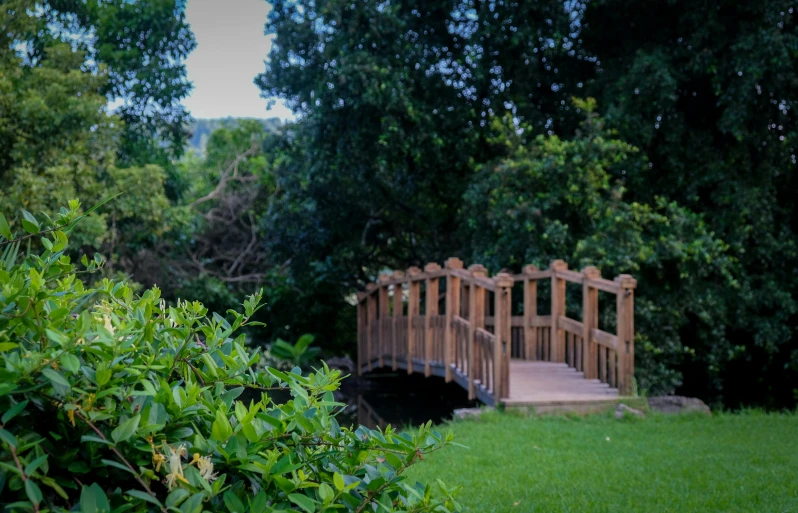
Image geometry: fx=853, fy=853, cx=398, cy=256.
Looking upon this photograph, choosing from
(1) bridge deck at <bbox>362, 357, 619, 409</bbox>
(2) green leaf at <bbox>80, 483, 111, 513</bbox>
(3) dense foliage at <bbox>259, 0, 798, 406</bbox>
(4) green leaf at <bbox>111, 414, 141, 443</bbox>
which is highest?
(3) dense foliage at <bbox>259, 0, 798, 406</bbox>

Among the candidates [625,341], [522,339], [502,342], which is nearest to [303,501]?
[502,342]

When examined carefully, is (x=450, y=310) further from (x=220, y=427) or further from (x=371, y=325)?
(x=220, y=427)

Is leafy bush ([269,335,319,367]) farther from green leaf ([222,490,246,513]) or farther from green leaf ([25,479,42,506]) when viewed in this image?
green leaf ([25,479,42,506])

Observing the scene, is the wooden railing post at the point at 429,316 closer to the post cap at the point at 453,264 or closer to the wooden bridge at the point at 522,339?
the wooden bridge at the point at 522,339

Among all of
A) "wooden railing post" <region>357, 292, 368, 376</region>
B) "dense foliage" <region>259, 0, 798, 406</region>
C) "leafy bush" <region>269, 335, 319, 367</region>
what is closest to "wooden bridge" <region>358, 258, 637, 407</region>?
"dense foliage" <region>259, 0, 798, 406</region>

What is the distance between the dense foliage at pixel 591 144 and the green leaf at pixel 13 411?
10853 mm

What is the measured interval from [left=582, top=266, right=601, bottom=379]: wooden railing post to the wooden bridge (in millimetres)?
12

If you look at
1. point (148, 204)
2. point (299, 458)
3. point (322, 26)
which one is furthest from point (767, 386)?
point (299, 458)

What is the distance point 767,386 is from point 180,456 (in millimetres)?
14874

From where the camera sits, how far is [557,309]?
427 inches

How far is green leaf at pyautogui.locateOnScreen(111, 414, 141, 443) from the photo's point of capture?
54.1 inches

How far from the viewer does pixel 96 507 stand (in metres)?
1.31

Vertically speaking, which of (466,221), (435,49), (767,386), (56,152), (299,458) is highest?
(435,49)

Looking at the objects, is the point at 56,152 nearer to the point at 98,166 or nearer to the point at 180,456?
the point at 98,166
